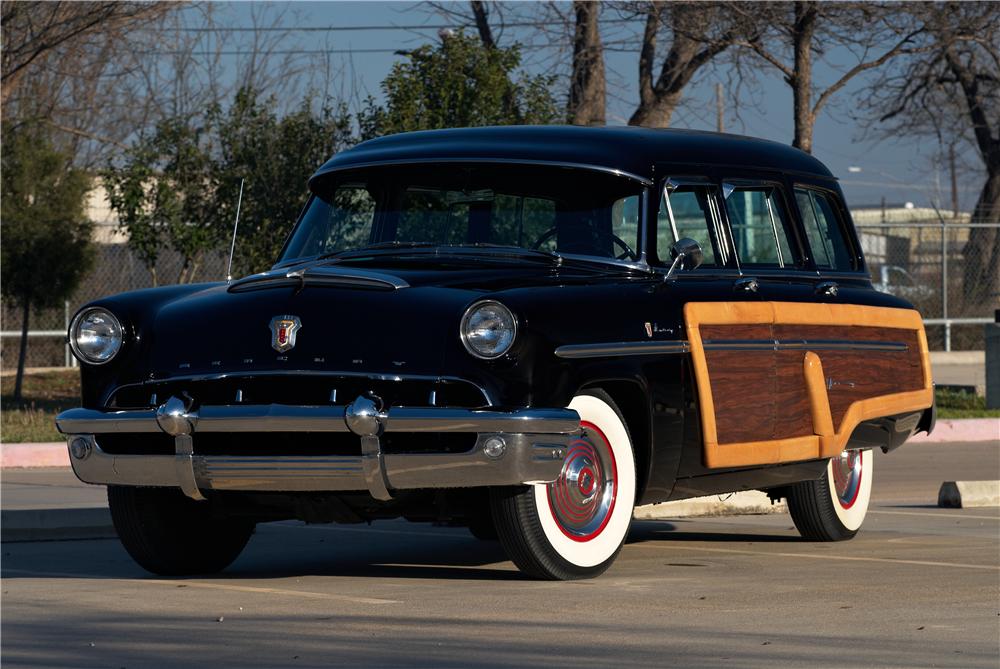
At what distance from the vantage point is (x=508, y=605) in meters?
6.45

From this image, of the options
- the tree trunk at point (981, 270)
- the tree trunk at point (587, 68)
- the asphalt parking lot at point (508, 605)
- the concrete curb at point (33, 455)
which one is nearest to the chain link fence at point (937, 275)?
the tree trunk at point (981, 270)

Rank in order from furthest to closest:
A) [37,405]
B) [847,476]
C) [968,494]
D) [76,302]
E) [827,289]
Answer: [76,302]
[37,405]
[968,494]
[847,476]
[827,289]

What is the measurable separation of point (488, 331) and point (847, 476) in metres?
3.32

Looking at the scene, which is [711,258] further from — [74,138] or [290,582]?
[74,138]

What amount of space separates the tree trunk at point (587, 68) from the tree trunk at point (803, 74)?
3.02 meters

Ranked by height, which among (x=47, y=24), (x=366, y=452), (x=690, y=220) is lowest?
(x=366, y=452)

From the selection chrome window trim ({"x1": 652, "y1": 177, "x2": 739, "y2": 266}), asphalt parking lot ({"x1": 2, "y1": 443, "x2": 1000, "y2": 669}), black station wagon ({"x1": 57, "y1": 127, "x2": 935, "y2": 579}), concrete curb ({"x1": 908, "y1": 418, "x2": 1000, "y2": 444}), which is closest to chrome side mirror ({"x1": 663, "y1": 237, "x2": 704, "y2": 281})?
black station wagon ({"x1": 57, "y1": 127, "x2": 935, "y2": 579})

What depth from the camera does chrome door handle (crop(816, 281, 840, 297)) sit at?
8.49 metres

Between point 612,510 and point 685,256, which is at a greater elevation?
point 685,256

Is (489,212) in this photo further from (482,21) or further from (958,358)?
(958,358)

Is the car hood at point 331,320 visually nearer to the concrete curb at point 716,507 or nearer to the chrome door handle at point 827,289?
the chrome door handle at point 827,289

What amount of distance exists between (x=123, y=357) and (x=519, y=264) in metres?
1.71

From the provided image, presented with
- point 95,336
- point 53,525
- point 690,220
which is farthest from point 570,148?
point 53,525

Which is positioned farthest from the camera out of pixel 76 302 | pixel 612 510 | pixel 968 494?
pixel 76 302
